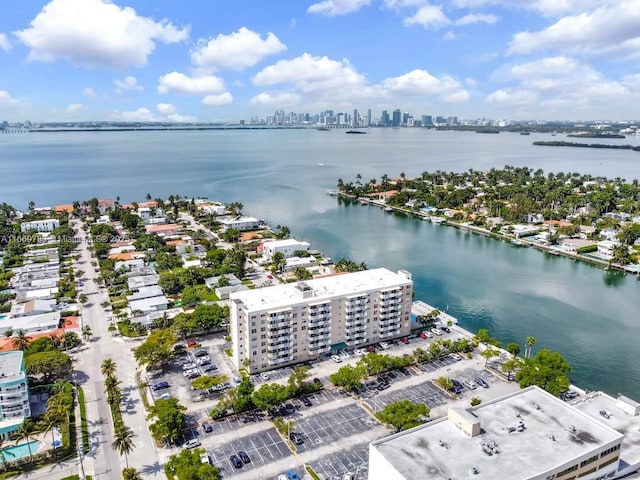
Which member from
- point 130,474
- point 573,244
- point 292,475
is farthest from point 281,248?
point 573,244

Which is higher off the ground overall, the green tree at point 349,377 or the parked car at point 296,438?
the green tree at point 349,377

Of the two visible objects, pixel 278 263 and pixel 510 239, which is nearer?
pixel 278 263

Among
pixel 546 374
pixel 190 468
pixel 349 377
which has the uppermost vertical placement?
pixel 546 374

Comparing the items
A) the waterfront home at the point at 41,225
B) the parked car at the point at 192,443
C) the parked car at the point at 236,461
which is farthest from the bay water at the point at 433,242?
the waterfront home at the point at 41,225

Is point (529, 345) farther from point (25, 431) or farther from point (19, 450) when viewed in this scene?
point (19, 450)

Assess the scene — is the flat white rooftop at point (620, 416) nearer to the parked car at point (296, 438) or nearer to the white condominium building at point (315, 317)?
the white condominium building at point (315, 317)

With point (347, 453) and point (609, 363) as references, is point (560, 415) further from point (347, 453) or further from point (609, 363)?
point (609, 363)
